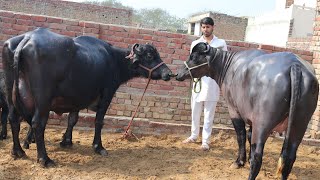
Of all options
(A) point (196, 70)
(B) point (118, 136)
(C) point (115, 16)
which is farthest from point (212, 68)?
(C) point (115, 16)

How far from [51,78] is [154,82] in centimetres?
332

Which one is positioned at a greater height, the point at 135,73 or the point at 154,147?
the point at 135,73

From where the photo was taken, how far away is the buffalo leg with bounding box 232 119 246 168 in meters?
5.03

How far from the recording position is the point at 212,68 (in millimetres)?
5332

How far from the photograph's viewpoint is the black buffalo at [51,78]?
14.5ft

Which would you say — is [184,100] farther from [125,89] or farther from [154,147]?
[154,147]

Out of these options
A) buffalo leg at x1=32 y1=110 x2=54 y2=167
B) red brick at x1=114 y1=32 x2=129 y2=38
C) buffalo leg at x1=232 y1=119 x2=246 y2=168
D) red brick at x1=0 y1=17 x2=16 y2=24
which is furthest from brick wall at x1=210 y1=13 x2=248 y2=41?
buffalo leg at x1=32 y1=110 x2=54 y2=167

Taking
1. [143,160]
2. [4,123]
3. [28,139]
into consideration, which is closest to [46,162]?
[28,139]

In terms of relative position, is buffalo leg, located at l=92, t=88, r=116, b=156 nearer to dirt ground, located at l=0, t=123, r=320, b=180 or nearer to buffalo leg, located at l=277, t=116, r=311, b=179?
dirt ground, located at l=0, t=123, r=320, b=180

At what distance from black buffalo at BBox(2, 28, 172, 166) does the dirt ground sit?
0.87ft

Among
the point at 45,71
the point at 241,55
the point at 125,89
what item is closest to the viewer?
the point at 45,71

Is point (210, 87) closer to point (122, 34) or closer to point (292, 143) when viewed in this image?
point (292, 143)

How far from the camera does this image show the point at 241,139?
513 centimetres

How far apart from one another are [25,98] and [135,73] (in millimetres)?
1875
